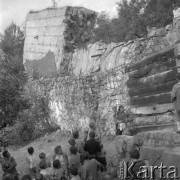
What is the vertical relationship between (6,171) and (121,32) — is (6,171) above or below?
below

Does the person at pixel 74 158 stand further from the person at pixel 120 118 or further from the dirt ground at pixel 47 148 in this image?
the person at pixel 120 118

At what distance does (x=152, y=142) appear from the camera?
7426 mm

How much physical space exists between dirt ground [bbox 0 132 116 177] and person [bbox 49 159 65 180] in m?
3.24

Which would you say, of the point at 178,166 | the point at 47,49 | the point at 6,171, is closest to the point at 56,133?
the point at 47,49

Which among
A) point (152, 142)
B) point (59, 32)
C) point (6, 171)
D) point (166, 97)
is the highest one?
point (59, 32)

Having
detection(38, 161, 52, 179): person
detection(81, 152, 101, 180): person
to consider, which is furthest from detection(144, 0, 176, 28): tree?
detection(81, 152, 101, 180): person

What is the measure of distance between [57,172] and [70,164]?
754 mm

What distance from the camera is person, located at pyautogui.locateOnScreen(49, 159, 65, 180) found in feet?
19.8

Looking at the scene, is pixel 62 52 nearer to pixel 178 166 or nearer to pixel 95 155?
pixel 95 155

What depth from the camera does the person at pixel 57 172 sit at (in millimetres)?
6023

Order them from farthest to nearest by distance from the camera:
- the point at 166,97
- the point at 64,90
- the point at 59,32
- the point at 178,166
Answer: the point at 59,32
the point at 64,90
the point at 166,97
the point at 178,166

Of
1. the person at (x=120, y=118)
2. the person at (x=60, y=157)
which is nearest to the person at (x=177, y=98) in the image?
the person at (x=60, y=157)

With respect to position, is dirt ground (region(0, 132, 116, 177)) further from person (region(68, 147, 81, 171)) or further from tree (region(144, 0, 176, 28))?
tree (region(144, 0, 176, 28))

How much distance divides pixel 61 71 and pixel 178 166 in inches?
520
